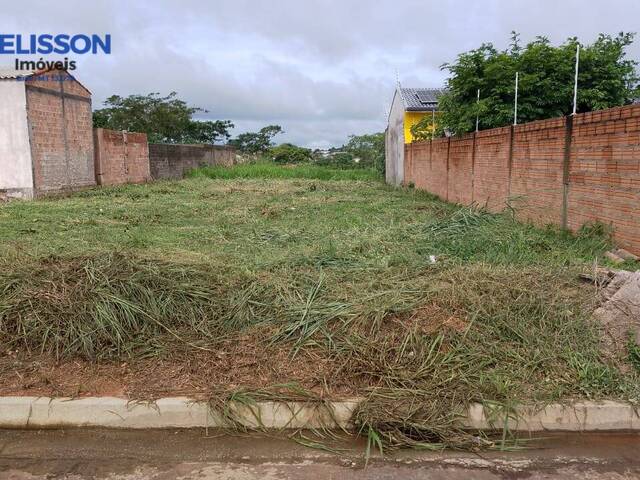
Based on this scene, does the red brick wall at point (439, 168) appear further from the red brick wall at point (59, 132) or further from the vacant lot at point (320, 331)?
the red brick wall at point (59, 132)

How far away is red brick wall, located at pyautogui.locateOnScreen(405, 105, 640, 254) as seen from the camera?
20.7 feet

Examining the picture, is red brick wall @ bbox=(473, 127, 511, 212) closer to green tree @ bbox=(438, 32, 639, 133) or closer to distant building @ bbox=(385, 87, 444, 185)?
green tree @ bbox=(438, 32, 639, 133)

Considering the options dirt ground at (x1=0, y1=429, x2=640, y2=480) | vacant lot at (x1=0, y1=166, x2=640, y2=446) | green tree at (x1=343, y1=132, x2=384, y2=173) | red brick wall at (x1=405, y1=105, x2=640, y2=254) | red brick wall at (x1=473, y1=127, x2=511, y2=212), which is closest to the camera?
dirt ground at (x1=0, y1=429, x2=640, y2=480)

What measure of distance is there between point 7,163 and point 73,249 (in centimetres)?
1043

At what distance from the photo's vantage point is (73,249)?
680 centimetres

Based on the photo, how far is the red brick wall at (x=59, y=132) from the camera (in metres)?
15.6

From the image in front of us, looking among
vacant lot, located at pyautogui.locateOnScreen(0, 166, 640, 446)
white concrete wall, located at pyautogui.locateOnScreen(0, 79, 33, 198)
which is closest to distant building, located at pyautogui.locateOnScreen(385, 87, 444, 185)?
white concrete wall, located at pyautogui.locateOnScreen(0, 79, 33, 198)

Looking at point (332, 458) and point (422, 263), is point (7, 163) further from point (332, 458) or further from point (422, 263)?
point (332, 458)

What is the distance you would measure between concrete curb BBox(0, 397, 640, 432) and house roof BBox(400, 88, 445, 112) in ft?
68.3

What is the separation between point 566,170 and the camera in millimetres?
7863

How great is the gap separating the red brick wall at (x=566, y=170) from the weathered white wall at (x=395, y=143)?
9965 millimetres

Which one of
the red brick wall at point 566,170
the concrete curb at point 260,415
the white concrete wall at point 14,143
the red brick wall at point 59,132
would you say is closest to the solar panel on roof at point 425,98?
the red brick wall at point 566,170

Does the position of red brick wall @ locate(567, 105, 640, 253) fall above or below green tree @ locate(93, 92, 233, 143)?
below

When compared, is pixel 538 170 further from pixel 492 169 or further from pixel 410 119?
pixel 410 119
